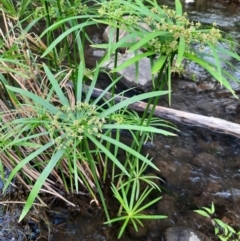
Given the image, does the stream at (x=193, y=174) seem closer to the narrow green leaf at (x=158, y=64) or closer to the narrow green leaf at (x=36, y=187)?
the narrow green leaf at (x=36, y=187)

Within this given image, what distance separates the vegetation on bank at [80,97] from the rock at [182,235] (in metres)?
0.21

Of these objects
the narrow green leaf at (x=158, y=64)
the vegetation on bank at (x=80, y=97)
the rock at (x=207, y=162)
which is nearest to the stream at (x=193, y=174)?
the rock at (x=207, y=162)

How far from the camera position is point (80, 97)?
1.67 meters

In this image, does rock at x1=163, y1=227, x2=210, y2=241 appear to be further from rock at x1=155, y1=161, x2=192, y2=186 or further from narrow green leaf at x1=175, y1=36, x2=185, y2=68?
narrow green leaf at x1=175, y1=36, x2=185, y2=68

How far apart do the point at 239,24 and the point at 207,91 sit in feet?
7.03

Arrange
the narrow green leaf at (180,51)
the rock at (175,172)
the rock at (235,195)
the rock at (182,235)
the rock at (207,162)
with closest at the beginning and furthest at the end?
the narrow green leaf at (180,51)
the rock at (182,235)
the rock at (235,195)
the rock at (175,172)
the rock at (207,162)

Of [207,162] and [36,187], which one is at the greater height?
[36,187]

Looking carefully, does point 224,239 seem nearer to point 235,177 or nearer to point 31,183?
point 235,177

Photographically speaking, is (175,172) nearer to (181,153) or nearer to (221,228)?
(181,153)

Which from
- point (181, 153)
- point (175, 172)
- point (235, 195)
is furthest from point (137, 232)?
point (181, 153)

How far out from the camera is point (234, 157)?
2.95m

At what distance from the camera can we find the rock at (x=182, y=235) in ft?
6.95

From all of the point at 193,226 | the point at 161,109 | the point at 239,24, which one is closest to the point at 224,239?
the point at 193,226

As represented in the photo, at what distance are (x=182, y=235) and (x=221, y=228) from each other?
322mm
